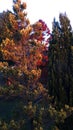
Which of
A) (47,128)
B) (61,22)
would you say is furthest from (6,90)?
(61,22)

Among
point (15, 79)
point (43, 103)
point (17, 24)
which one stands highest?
point (17, 24)

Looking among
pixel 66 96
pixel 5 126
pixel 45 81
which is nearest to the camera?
pixel 5 126

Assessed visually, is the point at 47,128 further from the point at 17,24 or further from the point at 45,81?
the point at 17,24

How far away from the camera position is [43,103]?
12.4 metres

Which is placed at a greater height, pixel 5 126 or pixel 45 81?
pixel 45 81

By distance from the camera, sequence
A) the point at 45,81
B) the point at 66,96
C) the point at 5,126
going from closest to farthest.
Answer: the point at 5,126 → the point at 66,96 → the point at 45,81

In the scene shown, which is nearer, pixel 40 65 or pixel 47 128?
pixel 47 128

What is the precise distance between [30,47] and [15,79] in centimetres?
137

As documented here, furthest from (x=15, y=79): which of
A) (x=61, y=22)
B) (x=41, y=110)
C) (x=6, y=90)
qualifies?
(x=61, y=22)

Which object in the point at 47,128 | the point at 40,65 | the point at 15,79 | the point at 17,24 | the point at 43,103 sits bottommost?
the point at 47,128

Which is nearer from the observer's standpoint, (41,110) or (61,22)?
(41,110)

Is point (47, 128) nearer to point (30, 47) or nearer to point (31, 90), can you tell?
point (31, 90)

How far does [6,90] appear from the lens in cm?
1212

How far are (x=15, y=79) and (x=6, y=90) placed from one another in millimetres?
648
